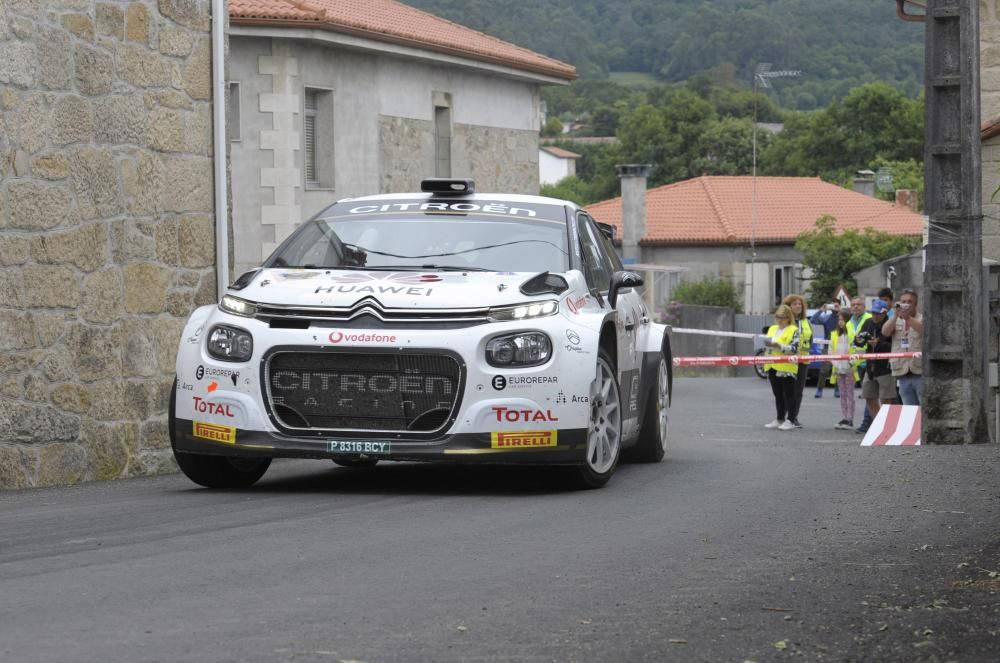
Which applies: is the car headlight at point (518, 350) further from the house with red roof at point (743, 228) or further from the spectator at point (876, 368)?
the house with red roof at point (743, 228)

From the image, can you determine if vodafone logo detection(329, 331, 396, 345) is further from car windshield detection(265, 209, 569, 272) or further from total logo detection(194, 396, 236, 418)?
car windshield detection(265, 209, 569, 272)

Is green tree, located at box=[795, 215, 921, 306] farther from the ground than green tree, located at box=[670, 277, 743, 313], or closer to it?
farther from the ground

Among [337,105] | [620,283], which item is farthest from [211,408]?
[337,105]

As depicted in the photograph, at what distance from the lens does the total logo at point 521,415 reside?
8.84 meters

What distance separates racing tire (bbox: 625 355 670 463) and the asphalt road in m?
1.00

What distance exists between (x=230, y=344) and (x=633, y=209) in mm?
61240

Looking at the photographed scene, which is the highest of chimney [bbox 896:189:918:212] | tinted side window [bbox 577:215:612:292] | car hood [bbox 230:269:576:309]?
chimney [bbox 896:189:918:212]

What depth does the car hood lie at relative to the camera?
898cm

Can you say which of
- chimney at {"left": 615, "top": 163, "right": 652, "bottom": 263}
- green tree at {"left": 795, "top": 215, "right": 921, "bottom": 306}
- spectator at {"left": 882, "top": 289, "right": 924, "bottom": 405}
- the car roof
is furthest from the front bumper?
chimney at {"left": 615, "top": 163, "right": 652, "bottom": 263}

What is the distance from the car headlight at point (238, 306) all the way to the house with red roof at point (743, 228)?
190 ft

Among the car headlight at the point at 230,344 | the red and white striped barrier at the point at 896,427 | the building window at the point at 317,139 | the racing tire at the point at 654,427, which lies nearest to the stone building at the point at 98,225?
the car headlight at the point at 230,344

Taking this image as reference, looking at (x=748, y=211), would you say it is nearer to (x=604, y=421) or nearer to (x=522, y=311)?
(x=604, y=421)

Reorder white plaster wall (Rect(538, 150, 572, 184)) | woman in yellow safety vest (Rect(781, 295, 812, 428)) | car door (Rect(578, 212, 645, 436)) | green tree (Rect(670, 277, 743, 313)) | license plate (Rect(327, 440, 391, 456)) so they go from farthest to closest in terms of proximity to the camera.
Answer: white plaster wall (Rect(538, 150, 572, 184)) < green tree (Rect(670, 277, 743, 313)) < woman in yellow safety vest (Rect(781, 295, 812, 428)) < car door (Rect(578, 212, 645, 436)) < license plate (Rect(327, 440, 391, 456))

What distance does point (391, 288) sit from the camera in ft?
29.9
